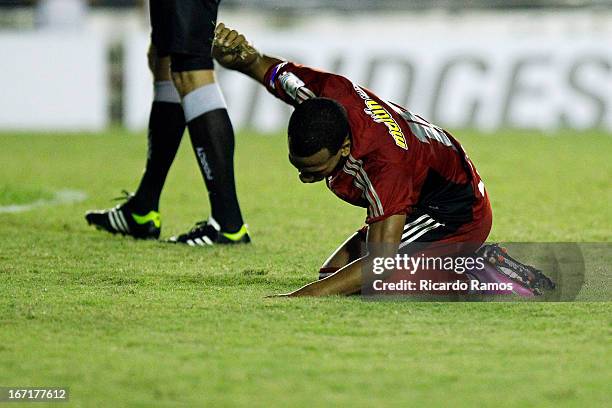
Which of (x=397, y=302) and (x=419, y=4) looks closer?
(x=397, y=302)

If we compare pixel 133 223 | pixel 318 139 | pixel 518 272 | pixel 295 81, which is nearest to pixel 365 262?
pixel 318 139

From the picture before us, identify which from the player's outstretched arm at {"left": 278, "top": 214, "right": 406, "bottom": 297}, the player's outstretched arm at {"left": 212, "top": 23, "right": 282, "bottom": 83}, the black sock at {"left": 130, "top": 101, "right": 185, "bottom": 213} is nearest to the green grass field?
the player's outstretched arm at {"left": 278, "top": 214, "right": 406, "bottom": 297}

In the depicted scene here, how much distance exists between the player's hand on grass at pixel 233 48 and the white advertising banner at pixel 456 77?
954cm

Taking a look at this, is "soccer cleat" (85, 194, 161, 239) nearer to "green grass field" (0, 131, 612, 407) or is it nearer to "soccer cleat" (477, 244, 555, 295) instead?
"green grass field" (0, 131, 612, 407)

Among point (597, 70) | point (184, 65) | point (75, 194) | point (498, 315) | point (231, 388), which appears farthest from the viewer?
point (597, 70)

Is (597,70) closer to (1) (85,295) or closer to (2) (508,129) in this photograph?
(2) (508,129)

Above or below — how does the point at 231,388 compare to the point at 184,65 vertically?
below

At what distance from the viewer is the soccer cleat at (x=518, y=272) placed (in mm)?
4344

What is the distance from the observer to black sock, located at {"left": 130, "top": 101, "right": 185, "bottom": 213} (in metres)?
6.02

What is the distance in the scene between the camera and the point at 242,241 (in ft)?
18.7

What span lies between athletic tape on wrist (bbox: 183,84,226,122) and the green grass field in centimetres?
63

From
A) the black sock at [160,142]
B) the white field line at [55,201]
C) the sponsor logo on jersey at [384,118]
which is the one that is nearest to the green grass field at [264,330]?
the black sock at [160,142]

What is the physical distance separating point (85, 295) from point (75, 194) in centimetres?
401

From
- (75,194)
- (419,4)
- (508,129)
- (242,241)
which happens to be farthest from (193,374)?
(419,4)
